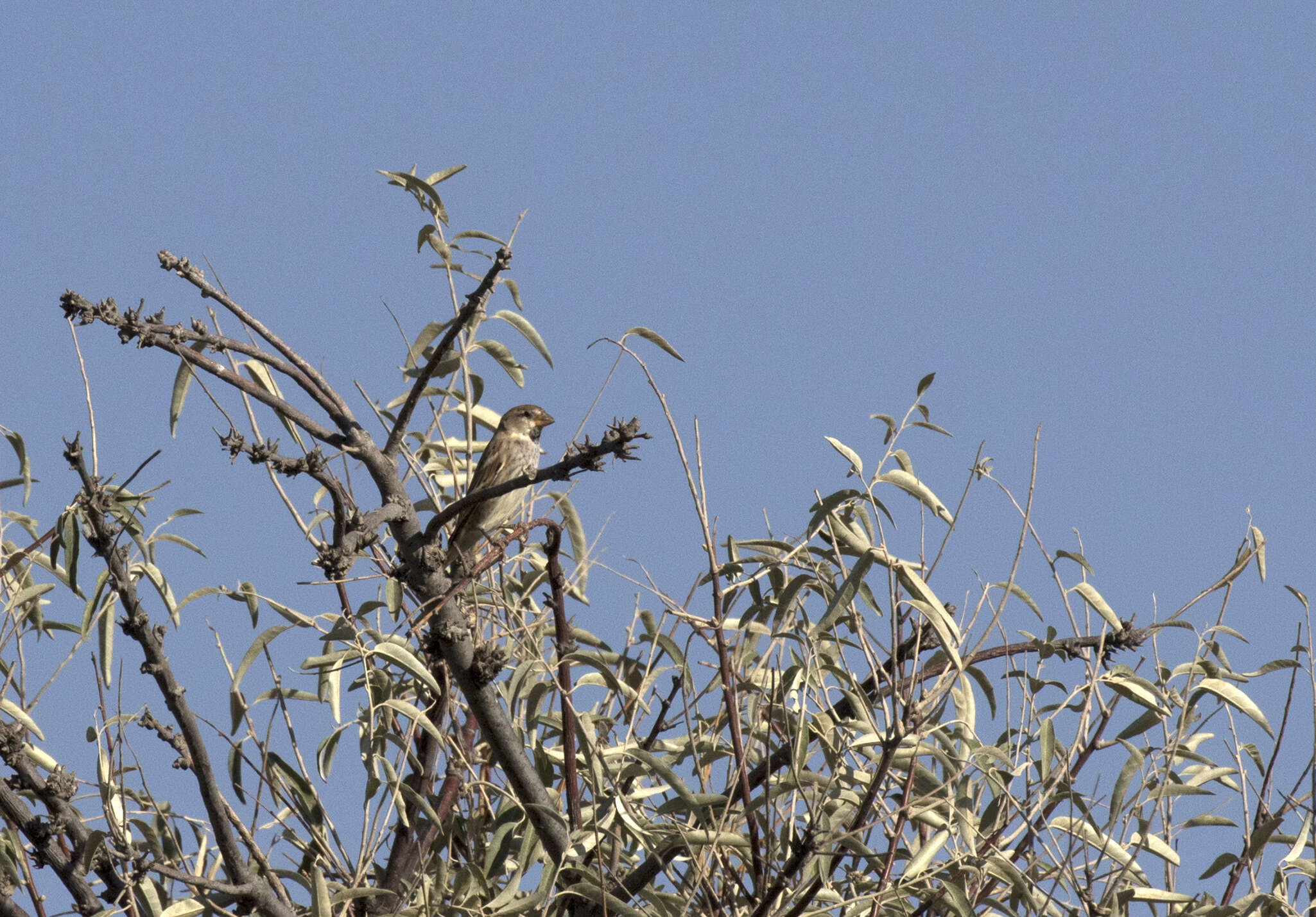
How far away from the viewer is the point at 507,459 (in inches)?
286

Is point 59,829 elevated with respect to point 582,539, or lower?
lower

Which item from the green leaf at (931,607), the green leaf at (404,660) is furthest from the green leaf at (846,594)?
the green leaf at (404,660)

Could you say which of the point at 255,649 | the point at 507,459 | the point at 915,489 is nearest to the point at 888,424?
the point at 915,489

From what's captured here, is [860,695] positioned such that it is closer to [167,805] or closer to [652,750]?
[652,750]

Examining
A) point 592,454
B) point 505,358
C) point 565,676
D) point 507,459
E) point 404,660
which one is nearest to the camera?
point 592,454

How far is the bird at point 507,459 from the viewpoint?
5.83m

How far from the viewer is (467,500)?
3.17 metres

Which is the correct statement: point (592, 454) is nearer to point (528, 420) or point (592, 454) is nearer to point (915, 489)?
point (915, 489)

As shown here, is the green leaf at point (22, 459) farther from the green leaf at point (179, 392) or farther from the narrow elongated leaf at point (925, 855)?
the narrow elongated leaf at point (925, 855)

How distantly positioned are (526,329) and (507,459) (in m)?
3.12

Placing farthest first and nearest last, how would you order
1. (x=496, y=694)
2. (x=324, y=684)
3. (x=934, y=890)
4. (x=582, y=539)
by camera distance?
(x=582, y=539) → (x=324, y=684) → (x=496, y=694) → (x=934, y=890)

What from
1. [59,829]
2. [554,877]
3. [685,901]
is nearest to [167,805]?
[59,829]

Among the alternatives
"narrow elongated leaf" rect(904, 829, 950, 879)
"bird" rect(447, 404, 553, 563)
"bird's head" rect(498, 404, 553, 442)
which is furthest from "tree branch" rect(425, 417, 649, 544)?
"bird's head" rect(498, 404, 553, 442)

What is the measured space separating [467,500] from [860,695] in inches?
38.4
